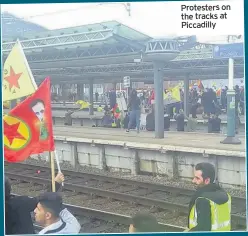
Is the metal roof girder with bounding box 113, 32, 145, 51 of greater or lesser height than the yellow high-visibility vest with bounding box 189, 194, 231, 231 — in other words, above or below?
above

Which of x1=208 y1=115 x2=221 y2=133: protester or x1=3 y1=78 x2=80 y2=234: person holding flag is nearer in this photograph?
x1=3 y1=78 x2=80 y2=234: person holding flag

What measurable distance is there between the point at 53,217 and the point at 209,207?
123cm

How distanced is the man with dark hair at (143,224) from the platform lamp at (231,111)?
3.18ft

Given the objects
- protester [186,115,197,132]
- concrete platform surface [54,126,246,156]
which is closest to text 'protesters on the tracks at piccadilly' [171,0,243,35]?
protester [186,115,197,132]

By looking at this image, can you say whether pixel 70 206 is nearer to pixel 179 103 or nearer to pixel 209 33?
pixel 179 103

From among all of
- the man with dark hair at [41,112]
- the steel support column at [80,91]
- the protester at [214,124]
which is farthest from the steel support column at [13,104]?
the protester at [214,124]

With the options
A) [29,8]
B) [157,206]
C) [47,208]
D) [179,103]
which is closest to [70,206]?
[47,208]

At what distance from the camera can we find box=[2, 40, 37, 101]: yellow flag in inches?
169

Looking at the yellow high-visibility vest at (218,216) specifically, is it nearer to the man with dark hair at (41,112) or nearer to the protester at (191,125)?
the protester at (191,125)

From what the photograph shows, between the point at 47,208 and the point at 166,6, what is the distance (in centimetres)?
189

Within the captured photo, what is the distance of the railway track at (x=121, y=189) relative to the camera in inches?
190

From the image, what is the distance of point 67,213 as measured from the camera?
439cm

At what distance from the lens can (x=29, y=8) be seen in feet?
14.1

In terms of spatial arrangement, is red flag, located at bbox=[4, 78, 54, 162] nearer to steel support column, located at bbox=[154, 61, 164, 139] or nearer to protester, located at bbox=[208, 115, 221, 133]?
steel support column, located at bbox=[154, 61, 164, 139]
